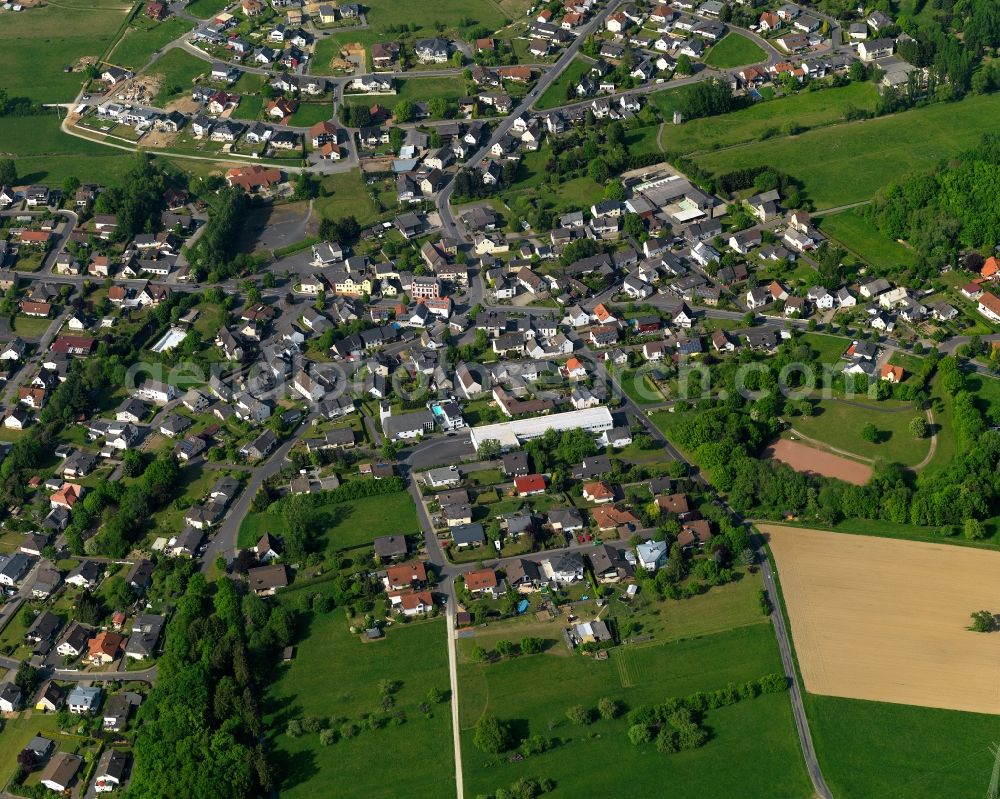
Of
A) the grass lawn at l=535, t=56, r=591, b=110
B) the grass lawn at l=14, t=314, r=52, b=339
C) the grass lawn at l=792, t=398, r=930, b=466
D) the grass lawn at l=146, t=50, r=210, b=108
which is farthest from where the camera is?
the grass lawn at l=146, t=50, r=210, b=108

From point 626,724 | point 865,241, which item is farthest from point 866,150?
point 626,724

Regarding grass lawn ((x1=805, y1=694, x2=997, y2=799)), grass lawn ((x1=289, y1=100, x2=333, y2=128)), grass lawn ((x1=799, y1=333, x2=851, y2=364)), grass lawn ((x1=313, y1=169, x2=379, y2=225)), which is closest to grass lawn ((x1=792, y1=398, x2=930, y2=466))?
grass lawn ((x1=799, y1=333, x2=851, y2=364))

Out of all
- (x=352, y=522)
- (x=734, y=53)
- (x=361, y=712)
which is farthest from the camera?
(x=734, y=53)

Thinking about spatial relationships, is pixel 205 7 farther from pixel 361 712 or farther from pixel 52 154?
pixel 361 712

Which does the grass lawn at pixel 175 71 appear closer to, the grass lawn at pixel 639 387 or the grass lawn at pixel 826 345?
the grass lawn at pixel 639 387

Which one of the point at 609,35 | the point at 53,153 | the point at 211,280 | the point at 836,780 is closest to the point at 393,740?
the point at 836,780

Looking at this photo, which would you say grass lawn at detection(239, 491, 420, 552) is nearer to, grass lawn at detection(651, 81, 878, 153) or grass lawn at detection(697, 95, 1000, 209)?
grass lawn at detection(697, 95, 1000, 209)
